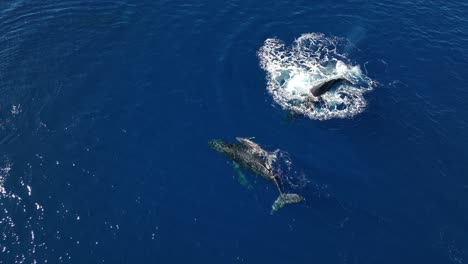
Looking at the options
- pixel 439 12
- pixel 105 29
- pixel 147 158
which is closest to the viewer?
Answer: pixel 147 158

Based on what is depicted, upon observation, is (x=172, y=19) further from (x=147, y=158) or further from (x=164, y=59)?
(x=147, y=158)

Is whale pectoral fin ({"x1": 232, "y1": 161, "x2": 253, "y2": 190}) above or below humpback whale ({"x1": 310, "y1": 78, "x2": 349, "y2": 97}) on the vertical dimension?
below

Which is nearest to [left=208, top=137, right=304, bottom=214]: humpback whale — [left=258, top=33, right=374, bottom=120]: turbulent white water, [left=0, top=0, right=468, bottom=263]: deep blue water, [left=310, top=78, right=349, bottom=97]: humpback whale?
[left=0, top=0, right=468, bottom=263]: deep blue water

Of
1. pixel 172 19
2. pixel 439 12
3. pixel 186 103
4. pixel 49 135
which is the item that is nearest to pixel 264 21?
pixel 172 19

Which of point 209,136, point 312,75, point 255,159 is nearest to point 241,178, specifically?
point 255,159

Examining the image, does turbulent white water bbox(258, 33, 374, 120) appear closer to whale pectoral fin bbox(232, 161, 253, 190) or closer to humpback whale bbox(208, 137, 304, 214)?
humpback whale bbox(208, 137, 304, 214)

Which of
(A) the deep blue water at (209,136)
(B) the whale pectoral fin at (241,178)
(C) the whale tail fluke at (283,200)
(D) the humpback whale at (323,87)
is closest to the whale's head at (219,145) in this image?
(A) the deep blue water at (209,136)

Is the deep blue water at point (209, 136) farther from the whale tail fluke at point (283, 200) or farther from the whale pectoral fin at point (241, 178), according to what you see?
the whale tail fluke at point (283, 200)
